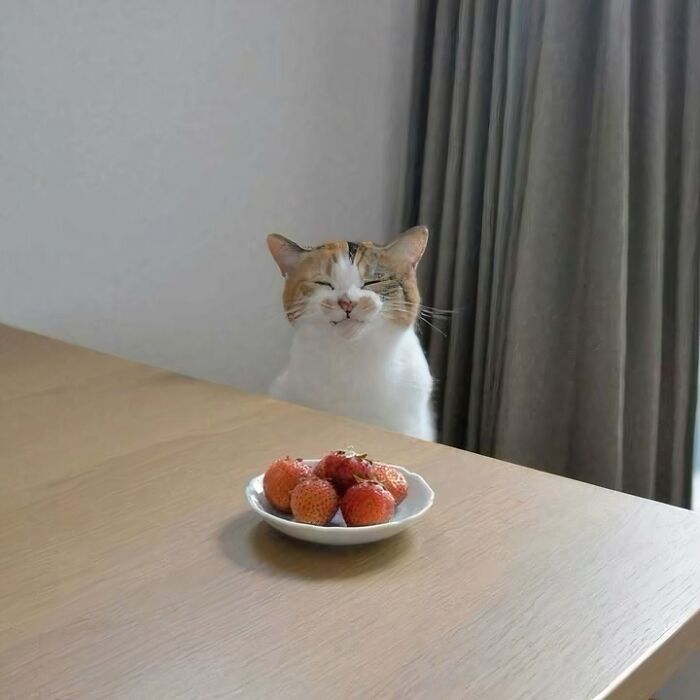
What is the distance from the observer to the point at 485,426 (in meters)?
2.05

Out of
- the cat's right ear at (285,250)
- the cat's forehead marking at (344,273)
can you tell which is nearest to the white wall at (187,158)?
the cat's right ear at (285,250)

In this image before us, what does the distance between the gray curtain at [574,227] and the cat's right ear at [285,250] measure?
2.12 feet

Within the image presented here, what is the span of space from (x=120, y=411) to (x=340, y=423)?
0.98 feet

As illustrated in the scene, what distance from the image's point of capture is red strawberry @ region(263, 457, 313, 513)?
0.83m

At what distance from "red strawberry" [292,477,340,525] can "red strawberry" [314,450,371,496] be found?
2cm

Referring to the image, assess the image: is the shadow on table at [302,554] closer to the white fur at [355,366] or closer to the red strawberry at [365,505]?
the red strawberry at [365,505]

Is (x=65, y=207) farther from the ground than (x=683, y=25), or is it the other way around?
(x=683, y=25)

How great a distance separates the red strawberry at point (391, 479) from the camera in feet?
2.72

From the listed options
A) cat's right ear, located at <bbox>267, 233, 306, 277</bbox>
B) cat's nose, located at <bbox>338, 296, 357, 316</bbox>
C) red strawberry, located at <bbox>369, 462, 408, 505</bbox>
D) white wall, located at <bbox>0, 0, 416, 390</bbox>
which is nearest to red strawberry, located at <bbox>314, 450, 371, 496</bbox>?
red strawberry, located at <bbox>369, 462, 408, 505</bbox>

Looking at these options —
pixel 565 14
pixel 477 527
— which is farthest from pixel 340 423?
pixel 565 14

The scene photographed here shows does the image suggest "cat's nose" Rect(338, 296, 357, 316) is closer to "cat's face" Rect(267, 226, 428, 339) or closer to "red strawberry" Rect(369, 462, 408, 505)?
"cat's face" Rect(267, 226, 428, 339)

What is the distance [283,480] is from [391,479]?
0.33 ft

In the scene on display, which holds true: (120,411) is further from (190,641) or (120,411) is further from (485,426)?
(485,426)

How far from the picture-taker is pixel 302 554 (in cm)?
79
